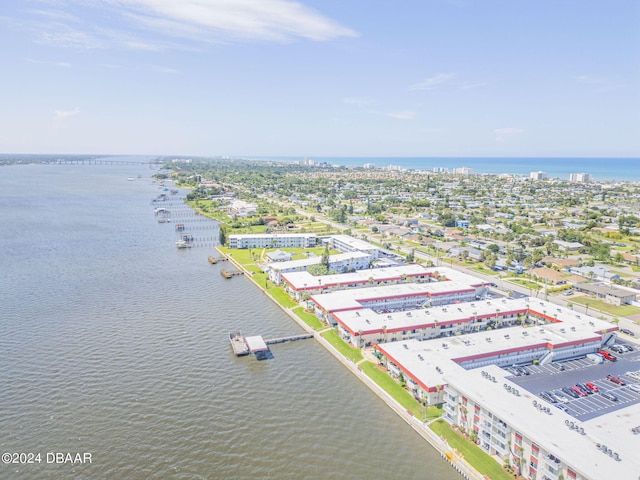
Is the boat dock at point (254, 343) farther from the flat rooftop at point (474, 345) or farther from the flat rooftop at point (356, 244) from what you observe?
the flat rooftop at point (356, 244)

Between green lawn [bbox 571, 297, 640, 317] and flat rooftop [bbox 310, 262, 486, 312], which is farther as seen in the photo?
green lawn [bbox 571, 297, 640, 317]

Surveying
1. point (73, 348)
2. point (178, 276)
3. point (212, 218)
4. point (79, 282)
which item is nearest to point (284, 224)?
point (212, 218)

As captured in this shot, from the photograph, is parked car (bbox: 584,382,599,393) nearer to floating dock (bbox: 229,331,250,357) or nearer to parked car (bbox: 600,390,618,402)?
parked car (bbox: 600,390,618,402)

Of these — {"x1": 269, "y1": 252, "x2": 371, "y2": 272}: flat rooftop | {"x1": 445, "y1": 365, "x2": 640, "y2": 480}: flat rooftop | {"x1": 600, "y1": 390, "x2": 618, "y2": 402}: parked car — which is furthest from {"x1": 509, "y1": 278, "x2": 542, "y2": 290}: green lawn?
{"x1": 445, "y1": 365, "x2": 640, "y2": 480}: flat rooftop

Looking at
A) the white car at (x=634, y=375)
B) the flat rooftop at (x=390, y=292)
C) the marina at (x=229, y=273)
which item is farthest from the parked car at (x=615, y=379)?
the marina at (x=229, y=273)

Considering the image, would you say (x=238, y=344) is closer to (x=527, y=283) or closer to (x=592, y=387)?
(x=592, y=387)
